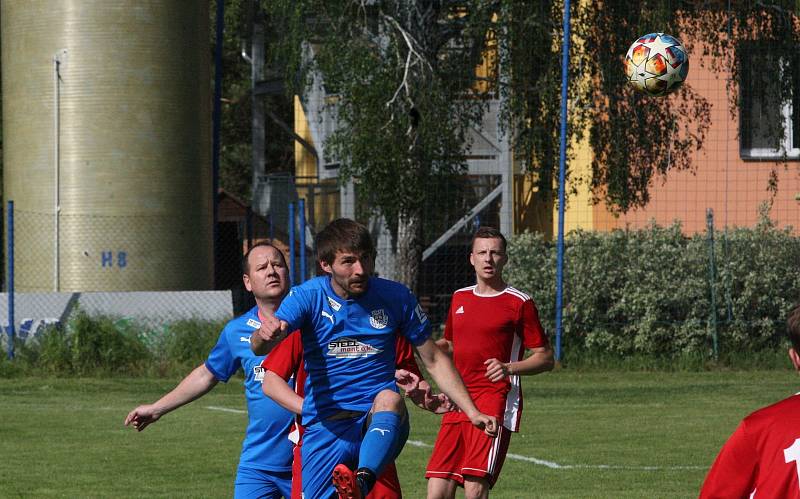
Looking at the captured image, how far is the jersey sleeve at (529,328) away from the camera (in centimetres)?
845

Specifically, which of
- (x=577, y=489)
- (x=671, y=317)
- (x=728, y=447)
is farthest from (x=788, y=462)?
(x=671, y=317)

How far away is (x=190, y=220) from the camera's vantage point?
824 inches

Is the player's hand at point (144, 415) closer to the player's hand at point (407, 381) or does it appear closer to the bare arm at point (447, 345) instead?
the player's hand at point (407, 381)

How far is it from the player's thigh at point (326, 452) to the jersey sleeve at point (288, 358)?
0.98 feet

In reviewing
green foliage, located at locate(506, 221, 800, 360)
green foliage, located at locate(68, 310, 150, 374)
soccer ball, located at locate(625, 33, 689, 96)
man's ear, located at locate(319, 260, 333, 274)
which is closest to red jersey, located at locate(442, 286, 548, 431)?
man's ear, located at locate(319, 260, 333, 274)

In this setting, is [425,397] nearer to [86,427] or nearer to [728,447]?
[728,447]

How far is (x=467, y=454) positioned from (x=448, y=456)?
0.13m

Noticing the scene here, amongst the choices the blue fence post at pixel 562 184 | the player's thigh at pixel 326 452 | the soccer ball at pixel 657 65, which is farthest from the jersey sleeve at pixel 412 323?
the blue fence post at pixel 562 184

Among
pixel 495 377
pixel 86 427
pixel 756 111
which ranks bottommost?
pixel 86 427

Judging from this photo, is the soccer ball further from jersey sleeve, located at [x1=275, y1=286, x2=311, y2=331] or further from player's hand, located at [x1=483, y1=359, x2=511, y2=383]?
jersey sleeve, located at [x1=275, y1=286, x2=311, y2=331]

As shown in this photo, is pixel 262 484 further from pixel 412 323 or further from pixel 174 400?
pixel 412 323

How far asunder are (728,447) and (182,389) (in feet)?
11.6

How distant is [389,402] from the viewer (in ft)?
19.0

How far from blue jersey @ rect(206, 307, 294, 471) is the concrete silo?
1378 centimetres
